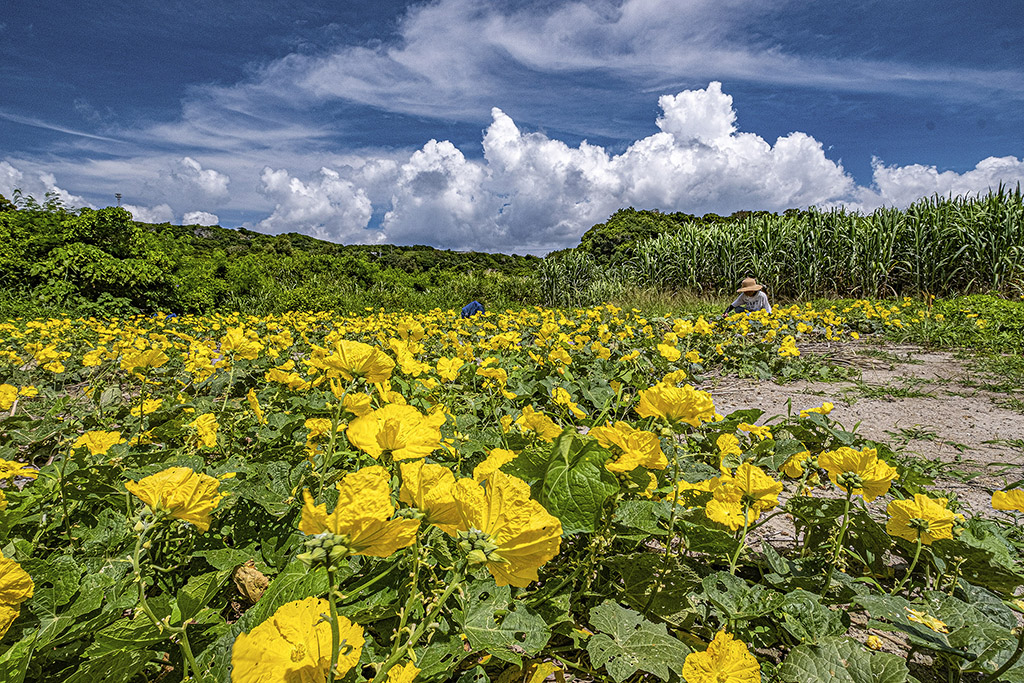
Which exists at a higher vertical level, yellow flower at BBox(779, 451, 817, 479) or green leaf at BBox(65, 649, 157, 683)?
A: yellow flower at BBox(779, 451, 817, 479)

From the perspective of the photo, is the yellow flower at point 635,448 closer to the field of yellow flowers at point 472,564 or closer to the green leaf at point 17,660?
the field of yellow flowers at point 472,564

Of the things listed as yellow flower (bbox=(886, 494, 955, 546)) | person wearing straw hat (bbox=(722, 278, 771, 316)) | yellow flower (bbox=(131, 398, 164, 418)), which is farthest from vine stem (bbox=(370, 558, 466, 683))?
person wearing straw hat (bbox=(722, 278, 771, 316))

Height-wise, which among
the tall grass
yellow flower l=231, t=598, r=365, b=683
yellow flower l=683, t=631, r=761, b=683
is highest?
the tall grass

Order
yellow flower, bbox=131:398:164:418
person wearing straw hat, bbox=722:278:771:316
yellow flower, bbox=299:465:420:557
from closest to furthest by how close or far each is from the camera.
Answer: yellow flower, bbox=299:465:420:557 → yellow flower, bbox=131:398:164:418 → person wearing straw hat, bbox=722:278:771:316

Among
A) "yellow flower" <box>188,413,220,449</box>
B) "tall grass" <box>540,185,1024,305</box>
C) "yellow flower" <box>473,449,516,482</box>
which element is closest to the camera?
"yellow flower" <box>473,449,516,482</box>

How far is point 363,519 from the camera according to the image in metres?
0.56

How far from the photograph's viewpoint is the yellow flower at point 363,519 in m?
0.56

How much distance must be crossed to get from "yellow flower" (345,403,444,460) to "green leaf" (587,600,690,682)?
53 centimetres

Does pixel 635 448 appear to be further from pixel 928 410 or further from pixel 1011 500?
pixel 928 410

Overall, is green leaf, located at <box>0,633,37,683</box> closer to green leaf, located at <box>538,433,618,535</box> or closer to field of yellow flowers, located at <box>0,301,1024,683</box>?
field of yellow flowers, located at <box>0,301,1024,683</box>

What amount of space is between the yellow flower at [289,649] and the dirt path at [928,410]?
266 cm

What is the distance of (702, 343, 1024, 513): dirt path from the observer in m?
2.45

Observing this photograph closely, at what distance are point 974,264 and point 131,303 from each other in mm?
19966

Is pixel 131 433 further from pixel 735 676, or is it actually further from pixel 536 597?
pixel 735 676
